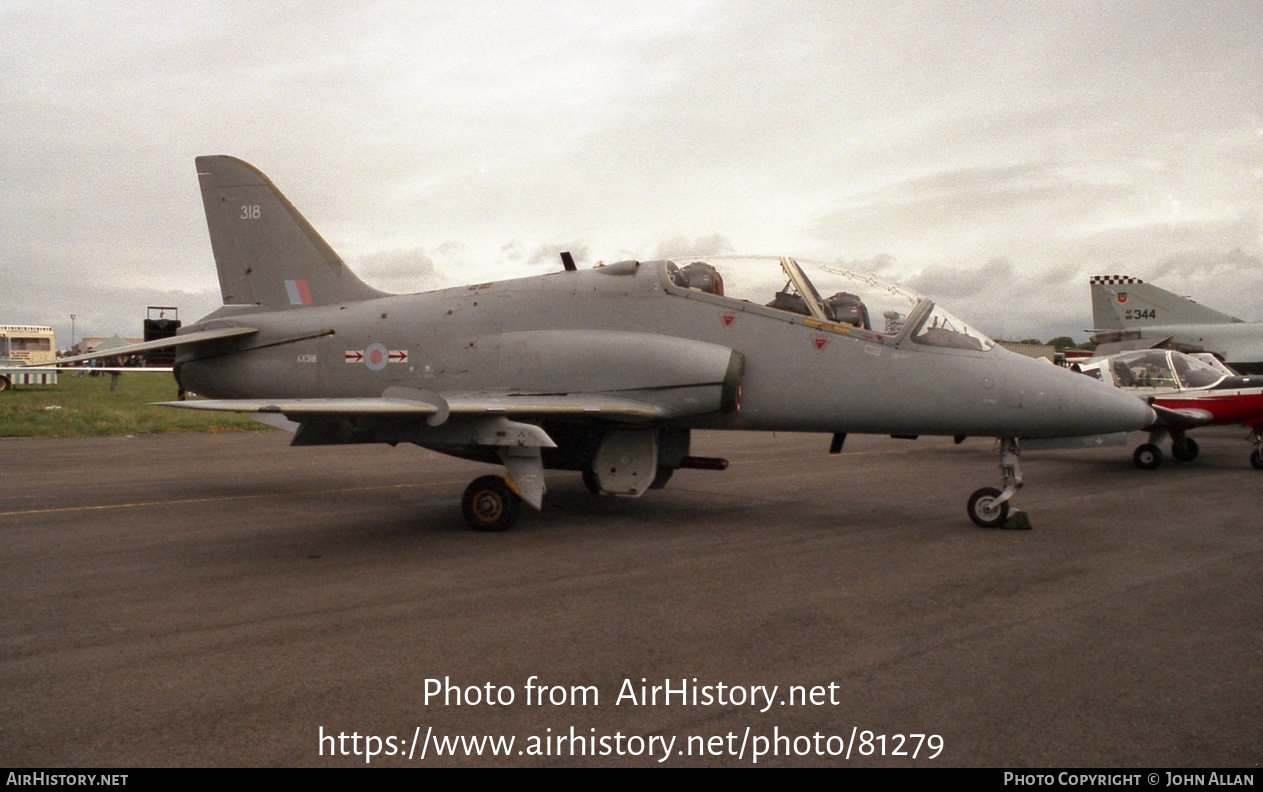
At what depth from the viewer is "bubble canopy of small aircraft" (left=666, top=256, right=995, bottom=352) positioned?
7.95 m

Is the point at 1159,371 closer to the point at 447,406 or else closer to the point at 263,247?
the point at 447,406

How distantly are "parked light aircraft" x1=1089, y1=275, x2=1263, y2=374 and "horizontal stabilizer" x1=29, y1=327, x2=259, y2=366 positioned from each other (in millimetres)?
28319

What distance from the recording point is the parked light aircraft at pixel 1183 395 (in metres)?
13.8

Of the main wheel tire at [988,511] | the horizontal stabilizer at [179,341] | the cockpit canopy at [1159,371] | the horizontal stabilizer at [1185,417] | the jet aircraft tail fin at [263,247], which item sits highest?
the jet aircraft tail fin at [263,247]

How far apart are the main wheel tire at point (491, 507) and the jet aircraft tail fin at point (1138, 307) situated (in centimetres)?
3107

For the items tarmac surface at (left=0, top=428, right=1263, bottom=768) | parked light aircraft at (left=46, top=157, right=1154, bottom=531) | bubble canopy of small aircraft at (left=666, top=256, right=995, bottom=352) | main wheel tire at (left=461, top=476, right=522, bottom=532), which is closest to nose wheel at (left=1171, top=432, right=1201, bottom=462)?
tarmac surface at (left=0, top=428, right=1263, bottom=768)

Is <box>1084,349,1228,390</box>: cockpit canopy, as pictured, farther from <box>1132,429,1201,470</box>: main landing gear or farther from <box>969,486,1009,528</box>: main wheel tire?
<box>969,486,1009,528</box>: main wheel tire

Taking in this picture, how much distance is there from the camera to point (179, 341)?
9703 mm

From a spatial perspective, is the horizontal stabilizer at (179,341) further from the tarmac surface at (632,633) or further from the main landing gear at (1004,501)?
the main landing gear at (1004,501)

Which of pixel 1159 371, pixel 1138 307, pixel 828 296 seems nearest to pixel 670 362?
pixel 828 296

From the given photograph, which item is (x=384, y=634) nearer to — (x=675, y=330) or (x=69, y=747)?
(x=69, y=747)

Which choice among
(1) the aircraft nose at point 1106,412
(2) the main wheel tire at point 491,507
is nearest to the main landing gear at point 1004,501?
(1) the aircraft nose at point 1106,412

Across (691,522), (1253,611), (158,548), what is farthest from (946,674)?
(158,548)

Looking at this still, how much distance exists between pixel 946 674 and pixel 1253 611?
9.02ft
